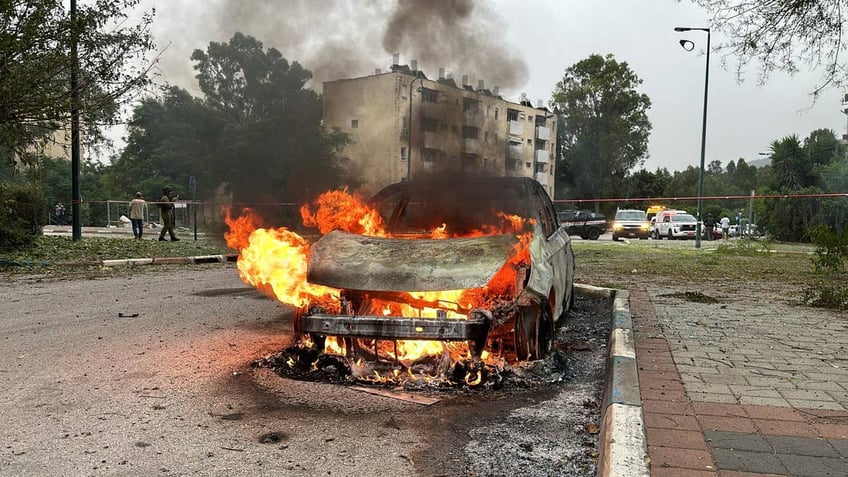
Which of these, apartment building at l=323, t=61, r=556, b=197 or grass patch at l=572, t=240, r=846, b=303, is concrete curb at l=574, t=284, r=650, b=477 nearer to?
apartment building at l=323, t=61, r=556, b=197

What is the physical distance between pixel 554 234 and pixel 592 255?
11571 mm

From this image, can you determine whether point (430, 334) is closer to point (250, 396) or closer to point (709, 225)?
point (250, 396)

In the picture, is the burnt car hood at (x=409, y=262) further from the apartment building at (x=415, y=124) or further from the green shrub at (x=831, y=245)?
the green shrub at (x=831, y=245)

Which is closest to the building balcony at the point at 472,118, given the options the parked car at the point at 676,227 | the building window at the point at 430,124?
the building window at the point at 430,124

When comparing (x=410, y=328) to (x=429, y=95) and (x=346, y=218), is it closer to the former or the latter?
(x=346, y=218)

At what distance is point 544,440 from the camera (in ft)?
10.7

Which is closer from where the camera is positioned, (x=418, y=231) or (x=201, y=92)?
(x=418, y=231)

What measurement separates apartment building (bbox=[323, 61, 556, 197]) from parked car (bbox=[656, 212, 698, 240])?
27.1m

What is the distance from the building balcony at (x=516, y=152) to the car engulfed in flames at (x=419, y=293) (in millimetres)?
2832

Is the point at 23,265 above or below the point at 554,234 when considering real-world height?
below

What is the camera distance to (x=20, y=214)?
13.9m

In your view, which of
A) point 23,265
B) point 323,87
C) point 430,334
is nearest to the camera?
point 430,334

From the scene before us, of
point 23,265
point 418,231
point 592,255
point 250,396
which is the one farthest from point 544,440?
point 592,255

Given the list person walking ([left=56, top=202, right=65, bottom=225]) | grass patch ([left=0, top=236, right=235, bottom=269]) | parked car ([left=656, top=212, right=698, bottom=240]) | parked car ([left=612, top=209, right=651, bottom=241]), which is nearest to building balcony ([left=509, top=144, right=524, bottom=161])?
grass patch ([left=0, top=236, right=235, bottom=269])
